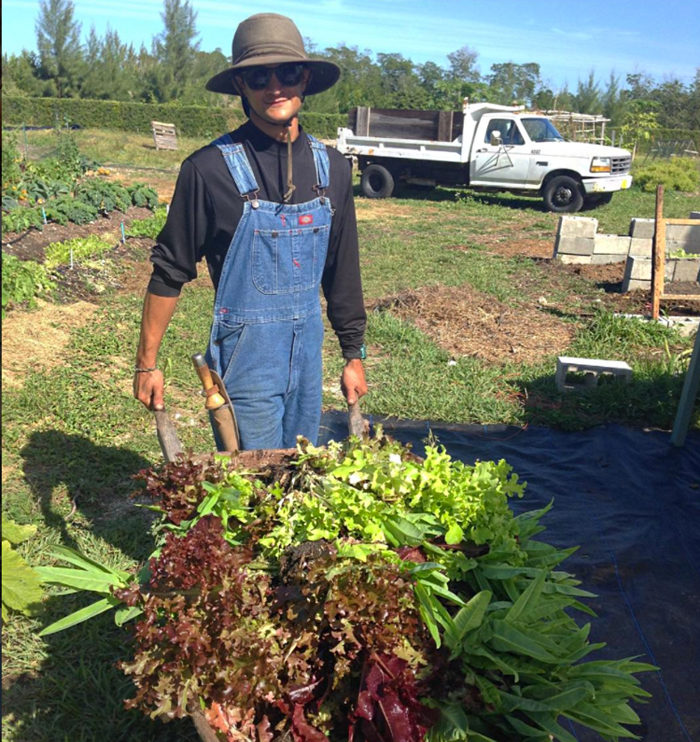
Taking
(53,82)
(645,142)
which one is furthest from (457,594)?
(53,82)

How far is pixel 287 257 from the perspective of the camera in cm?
277

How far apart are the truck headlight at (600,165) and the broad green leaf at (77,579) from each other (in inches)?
640

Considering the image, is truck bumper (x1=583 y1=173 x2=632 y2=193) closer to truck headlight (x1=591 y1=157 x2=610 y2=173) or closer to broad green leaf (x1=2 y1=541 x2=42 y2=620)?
truck headlight (x1=591 y1=157 x2=610 y2=173)

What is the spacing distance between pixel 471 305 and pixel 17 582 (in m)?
6.84

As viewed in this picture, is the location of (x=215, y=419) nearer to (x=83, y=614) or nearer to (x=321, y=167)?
(x=83, y=614)

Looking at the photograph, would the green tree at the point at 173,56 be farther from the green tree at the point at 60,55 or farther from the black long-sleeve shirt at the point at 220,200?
the black long-sleeve shirt at the point at 220,200

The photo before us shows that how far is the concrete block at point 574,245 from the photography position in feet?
36.3

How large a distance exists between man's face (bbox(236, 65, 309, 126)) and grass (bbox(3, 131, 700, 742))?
6.00 ft

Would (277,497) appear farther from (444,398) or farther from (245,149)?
(444,398)

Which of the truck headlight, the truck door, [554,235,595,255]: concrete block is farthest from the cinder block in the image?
the truck door

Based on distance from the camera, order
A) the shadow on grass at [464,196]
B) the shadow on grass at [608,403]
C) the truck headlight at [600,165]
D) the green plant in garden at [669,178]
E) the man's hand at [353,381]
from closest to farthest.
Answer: the man's hand at [353,381] < the shadow on grass at [608,403] < the truck headlight at [600,165] < the shadow on grass at [464,196] < the green plant in garden at [669,178]

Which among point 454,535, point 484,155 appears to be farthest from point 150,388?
point 484,155

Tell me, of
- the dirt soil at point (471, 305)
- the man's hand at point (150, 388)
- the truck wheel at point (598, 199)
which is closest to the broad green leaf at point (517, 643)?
the man's hand at point (150, 388)

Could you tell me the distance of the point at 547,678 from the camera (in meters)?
1.97
